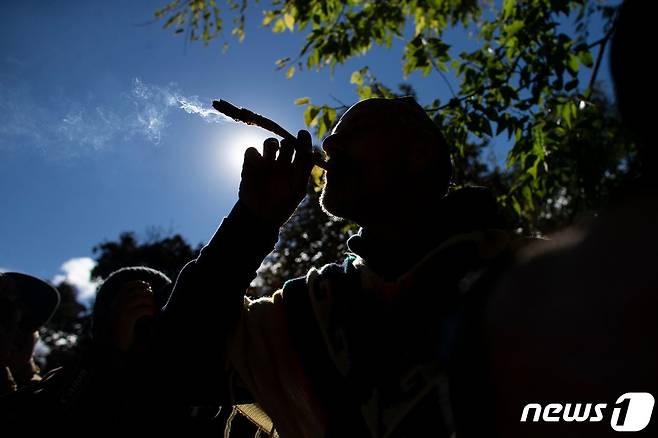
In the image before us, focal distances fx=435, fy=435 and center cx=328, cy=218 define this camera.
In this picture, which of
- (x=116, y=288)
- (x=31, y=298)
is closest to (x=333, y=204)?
(x=116, y=288)

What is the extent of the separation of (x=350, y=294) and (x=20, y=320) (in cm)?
365

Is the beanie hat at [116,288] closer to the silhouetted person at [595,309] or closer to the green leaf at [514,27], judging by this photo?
the silhouetted person at [595,309]

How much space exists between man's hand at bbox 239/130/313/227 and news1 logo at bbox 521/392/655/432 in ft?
4.10

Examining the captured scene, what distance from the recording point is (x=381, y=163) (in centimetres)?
184

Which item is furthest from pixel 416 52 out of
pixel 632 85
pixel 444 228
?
pixel 632 85

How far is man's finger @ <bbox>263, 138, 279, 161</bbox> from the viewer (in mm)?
1784

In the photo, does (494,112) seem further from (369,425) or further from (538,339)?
(538,339)

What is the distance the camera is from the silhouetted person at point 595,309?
0.45 meters

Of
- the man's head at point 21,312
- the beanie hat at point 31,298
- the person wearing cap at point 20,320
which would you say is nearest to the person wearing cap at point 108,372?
the person wearing cap at point 20,320

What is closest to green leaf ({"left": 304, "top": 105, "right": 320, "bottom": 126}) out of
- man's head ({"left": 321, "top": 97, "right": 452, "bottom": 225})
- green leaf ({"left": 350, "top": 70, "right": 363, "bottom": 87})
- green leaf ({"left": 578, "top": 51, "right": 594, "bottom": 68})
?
green leaf ({"left": 350, "top": 70, "right": 363, "bottom": 87})

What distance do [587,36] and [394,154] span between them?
3463mm

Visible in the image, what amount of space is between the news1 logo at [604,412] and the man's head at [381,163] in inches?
49.7

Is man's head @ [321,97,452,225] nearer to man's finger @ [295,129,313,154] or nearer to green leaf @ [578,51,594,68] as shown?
man's finger @ [295,129,313,154]

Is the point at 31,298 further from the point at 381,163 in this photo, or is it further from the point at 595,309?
the point at 595,309
